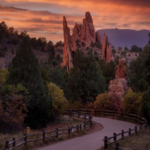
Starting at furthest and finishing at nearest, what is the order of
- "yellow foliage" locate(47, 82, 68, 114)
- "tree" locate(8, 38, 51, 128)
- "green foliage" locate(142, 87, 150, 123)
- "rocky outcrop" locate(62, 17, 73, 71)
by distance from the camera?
"rocky outcrop" locate(62, 17, 73, 71), "yellow foliage" locate(47, 82, 68, 114), "tree" locate(8, 38, 51, 128), "green foliage" locate(142, 87, 150, 123)

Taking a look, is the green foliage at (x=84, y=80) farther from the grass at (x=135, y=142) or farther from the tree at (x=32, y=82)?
the grass at (x=135, y=142)

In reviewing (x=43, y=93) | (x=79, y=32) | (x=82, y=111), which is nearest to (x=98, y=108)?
(x=82, y=111)

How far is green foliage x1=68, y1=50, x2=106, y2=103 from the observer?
148 feet

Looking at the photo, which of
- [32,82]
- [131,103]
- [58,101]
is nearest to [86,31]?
[58,101]

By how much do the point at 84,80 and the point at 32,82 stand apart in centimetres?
2061

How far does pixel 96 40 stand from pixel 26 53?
14467 cm

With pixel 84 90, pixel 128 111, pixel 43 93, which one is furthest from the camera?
pixel 84 90

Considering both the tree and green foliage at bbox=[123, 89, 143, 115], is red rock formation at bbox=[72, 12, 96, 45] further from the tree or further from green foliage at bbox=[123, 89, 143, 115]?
the tree

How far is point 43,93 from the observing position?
26125mm

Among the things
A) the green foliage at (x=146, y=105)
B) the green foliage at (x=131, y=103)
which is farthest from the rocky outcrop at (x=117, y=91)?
the green foliage at (x=146, y=105)

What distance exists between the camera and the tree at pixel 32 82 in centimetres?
2533

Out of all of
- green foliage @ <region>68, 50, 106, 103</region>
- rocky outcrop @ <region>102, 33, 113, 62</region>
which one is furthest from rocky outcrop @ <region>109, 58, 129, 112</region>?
rocky outcrop @ <region>102, 33, 113, 62</region>

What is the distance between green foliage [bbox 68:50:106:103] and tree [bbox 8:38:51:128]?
18791mm

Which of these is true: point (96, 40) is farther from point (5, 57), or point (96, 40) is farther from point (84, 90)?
point (84, 90)
